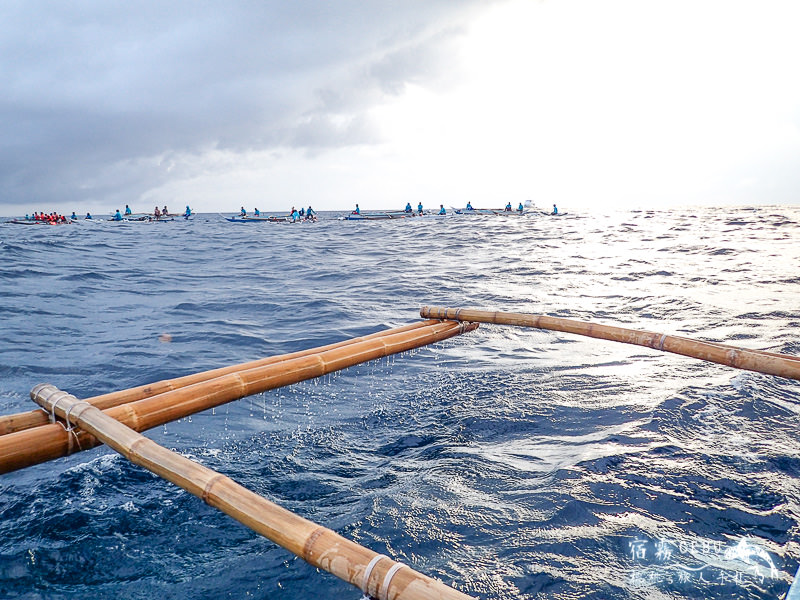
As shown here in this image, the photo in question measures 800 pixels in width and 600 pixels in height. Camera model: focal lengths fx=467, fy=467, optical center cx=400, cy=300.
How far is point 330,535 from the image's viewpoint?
2283 mm

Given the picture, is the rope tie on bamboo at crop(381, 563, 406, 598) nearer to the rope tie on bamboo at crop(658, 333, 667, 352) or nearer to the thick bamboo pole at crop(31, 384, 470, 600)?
the thick bamboo pole at crop(31, 384, 470, 600)

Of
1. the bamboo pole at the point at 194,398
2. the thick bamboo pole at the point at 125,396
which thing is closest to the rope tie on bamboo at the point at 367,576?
the bamboo pole at the point at 194,398

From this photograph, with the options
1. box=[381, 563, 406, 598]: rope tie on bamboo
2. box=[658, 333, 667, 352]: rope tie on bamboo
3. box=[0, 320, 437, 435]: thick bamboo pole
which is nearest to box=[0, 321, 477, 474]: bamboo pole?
box=[0, 320, 437, 435]: thick bamboo pole

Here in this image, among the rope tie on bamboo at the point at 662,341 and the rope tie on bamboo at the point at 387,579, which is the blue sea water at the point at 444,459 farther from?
the rope tie on bamboo at the point at 387,579

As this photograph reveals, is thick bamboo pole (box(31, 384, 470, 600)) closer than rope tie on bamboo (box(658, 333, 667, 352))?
Yes

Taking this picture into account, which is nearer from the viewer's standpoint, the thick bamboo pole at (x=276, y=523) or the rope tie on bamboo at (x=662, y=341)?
the thick bamboo pole at (x=276, y=523)

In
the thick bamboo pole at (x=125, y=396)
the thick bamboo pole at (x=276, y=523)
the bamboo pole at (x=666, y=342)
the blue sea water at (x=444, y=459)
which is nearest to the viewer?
the thick bamboo pole at (x=276, y=523)

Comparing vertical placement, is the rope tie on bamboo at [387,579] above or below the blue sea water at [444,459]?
above

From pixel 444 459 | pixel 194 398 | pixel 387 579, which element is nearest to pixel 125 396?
pixel 194 398

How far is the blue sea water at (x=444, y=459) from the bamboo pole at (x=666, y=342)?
85 centimetres

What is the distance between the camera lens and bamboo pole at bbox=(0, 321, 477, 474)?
10.8 feet

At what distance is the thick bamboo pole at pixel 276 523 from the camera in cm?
195

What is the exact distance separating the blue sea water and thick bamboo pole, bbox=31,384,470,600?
909 mm

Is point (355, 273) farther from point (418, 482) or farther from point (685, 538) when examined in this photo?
point (685, 538)
